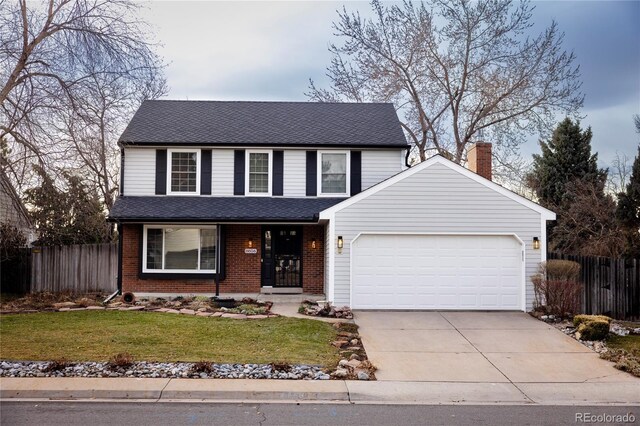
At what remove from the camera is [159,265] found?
1980 cm

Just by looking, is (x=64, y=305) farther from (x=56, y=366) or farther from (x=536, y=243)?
(x=536, y=243)

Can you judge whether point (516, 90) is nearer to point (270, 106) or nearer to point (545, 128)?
point (545, 128)

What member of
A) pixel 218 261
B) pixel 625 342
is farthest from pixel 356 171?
pixel 625 342

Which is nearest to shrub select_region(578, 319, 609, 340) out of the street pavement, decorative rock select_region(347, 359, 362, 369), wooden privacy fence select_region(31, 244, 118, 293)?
the street pavement

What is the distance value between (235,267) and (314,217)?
3.70 meters

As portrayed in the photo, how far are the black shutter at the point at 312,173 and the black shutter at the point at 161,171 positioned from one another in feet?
16.2

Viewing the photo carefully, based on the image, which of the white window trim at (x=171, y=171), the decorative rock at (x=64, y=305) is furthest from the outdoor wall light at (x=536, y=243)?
the decorative rock at (x=64, y=305)

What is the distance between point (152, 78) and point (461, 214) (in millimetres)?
9128

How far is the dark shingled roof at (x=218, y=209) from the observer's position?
18.8 meters

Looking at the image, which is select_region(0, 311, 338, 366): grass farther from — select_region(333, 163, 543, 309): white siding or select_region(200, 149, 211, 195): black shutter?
select_region(200, 149, 211, 195): black shutter

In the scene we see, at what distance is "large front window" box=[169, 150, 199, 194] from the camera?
20375mm

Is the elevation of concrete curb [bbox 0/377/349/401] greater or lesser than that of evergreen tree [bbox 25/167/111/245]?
lesser

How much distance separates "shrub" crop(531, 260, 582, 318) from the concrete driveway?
2.38 feet

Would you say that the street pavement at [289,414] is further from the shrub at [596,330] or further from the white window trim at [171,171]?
the white window trim at [171,171]
